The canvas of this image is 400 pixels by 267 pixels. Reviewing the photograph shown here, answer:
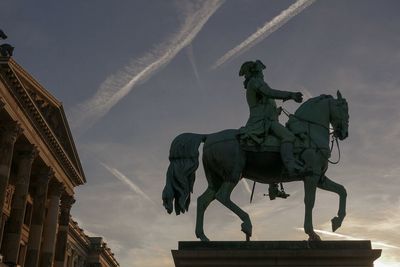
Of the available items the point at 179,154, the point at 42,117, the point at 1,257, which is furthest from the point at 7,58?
the point at 179,154

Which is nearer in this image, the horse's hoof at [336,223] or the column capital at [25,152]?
the horse's hoof at [336,223]

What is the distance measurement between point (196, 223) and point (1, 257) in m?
27.7

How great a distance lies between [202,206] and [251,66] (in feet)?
10.6

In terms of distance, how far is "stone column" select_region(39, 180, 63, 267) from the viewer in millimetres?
47219

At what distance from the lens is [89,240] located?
7812 centimetres

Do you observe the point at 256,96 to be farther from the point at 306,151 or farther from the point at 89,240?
the point at 89,240

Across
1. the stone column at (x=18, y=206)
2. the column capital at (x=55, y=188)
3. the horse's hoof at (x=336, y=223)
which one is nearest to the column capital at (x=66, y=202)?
the column capital at (x=55, y=188)

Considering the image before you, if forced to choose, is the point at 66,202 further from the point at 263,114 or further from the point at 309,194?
the point at 309,194

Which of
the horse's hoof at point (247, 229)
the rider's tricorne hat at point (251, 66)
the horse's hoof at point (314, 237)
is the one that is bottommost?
the horse's hoof at point (314, 237)

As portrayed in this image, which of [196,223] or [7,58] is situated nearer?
[196,223]

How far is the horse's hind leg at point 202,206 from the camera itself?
1072 cm

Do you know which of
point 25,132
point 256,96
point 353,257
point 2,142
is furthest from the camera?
point 25,132

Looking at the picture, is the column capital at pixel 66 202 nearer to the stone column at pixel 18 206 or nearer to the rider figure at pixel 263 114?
the stone column at pixel 18 206

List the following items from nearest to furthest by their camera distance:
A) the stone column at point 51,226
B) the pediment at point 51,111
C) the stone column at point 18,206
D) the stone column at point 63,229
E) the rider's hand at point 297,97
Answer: the rider's hand at point 297,97 < the stone column at point 18,206 < the pediment at point 51,111 < the stone column at point 51,226 < the stone column at point 63,229
